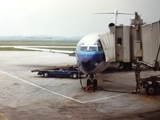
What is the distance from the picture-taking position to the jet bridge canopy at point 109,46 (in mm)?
14414

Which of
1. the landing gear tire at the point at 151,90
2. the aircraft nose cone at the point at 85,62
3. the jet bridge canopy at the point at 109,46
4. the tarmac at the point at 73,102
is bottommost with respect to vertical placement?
the tarmac at the point at 73,102

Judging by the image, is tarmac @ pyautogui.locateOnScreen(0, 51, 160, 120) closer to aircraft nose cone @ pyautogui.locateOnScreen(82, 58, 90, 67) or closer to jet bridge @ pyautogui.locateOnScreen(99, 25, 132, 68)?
aircraft nose cone @ pyautogui.locateOnScreen(82, 58, 90, 67)

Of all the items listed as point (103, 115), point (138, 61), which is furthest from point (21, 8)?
point (103, 115)

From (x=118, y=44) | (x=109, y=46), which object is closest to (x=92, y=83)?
(x=109, y=46)

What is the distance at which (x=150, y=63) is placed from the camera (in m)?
11.8

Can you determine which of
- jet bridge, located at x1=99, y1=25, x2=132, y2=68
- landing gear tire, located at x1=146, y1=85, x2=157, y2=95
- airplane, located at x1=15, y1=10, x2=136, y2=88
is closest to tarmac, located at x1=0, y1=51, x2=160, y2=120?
landing gear tire, located at x1=146, y1=85, x2=157, y2=95

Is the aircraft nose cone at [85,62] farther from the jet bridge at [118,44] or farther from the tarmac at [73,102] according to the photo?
the tarmac at [73,102]

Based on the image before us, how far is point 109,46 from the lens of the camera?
1448cm

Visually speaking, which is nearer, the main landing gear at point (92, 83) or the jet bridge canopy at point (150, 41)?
the jet bridge canopy at point (150, 41)

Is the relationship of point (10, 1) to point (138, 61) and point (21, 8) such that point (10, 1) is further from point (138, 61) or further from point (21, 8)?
point (138, 61)

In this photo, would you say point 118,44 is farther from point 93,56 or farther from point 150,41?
point 150,41

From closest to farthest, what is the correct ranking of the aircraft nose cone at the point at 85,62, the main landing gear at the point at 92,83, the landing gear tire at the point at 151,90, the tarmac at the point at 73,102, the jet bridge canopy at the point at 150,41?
1. the tarmac at the point at 73,102
2. the jet bridge canopy at the point at 150,41
3. the landing gear tire at the point at 151,90
4. the aircraft nose cone at the point at 85,62
5. the main landing gear at the point at 92,83

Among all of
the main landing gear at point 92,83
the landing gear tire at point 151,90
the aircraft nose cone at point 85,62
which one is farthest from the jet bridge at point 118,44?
the landing gear tire at point 151,90

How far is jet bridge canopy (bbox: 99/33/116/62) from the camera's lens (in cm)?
1441
